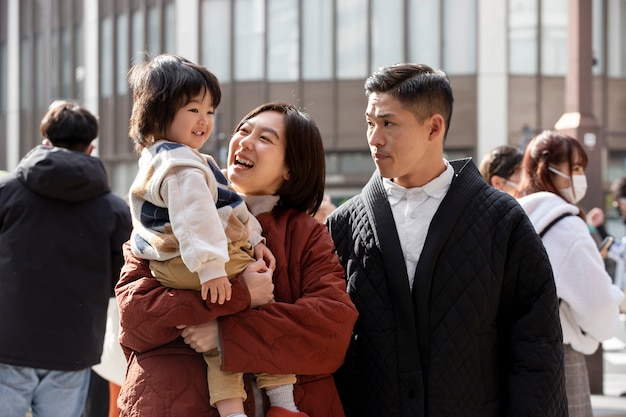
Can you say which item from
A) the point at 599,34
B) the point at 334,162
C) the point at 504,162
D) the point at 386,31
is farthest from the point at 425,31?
the point at 504,162

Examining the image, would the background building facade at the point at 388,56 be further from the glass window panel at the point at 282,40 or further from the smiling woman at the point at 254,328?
the smiling woman at the point at 254,328

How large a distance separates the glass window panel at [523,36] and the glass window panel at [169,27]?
11103 millimetres

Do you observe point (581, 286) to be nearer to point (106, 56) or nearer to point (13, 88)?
point (106, 56)

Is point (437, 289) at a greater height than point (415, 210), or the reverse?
point (415, 210)

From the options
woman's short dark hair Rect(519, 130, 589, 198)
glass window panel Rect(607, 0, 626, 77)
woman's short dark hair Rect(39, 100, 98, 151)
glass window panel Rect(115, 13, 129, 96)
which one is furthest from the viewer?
glass window panel Rect(115, 13, 129, 96)

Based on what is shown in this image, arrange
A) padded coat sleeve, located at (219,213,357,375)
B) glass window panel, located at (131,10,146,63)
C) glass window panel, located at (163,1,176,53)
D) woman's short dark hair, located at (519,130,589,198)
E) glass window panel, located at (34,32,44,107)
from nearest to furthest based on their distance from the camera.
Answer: padded coat sleeve, located at (219,213,357,375) < woman's short dark hair, located at (519,130,589,198) < glass window panel, located at (163,1,176,53) < glass window panel, located at (131,10,146,63) < glass window panel, located at (34,32,44,107)

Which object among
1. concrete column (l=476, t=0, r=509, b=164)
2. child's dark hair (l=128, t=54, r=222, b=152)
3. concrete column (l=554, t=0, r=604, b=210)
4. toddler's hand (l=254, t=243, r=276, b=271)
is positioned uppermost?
concrete column (l=476, t=0, r=509, b=164)

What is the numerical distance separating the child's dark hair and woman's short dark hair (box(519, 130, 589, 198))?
233 centimetres

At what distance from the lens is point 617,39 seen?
88.3ft

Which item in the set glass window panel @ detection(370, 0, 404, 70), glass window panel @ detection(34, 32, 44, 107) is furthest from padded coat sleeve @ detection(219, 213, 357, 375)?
glass window panel @ detection(34, 32, 44, 107)

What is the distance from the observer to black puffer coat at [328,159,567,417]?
3.04 metres

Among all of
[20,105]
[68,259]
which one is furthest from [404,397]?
[20,105]

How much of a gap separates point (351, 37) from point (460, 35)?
11.0 ft

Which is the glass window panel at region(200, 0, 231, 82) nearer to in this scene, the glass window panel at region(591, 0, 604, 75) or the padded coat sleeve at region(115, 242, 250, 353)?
the glass window panel at region(591, 0, 604, 75)
